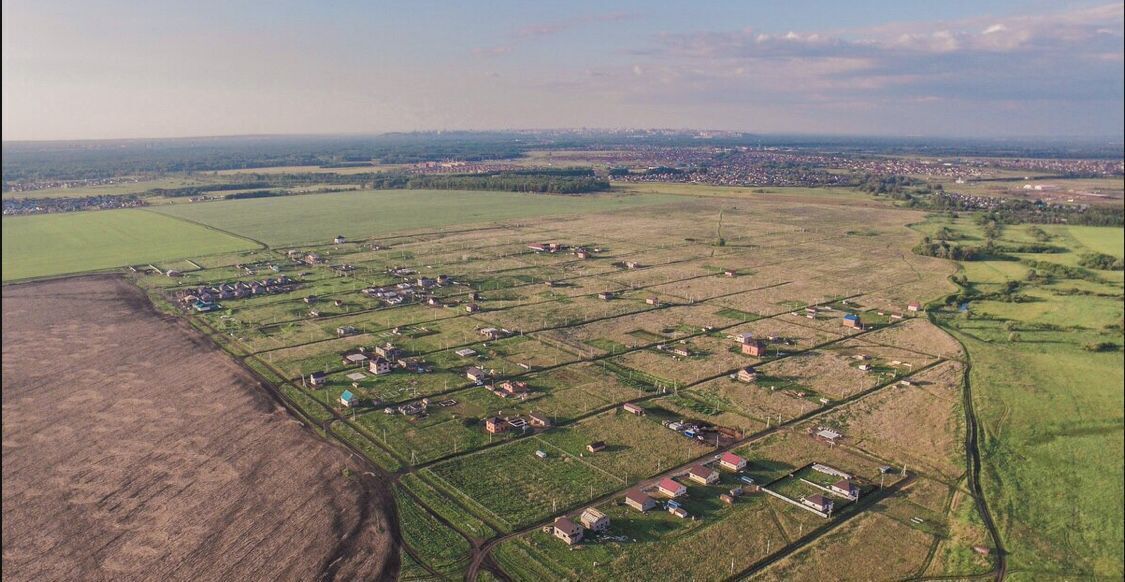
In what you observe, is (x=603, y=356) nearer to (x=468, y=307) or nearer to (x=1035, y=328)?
(x=468, y=307)

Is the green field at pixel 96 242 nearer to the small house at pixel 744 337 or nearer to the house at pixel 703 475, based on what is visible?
the small house at pixel 744 337

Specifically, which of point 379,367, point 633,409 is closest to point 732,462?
point 633,409

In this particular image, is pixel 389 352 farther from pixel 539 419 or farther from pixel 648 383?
pixel 648 383

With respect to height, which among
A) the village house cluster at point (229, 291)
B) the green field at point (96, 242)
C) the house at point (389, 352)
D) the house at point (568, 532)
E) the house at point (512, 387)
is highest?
the green field at point (96, 242)

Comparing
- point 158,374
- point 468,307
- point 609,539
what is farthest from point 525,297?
point 609,539

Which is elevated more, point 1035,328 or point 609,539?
point 1035,328

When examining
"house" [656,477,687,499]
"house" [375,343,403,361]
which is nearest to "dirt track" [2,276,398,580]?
"house" [375,343,403,361]

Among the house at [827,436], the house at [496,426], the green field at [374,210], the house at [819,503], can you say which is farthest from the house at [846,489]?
the green field at [374,210]
